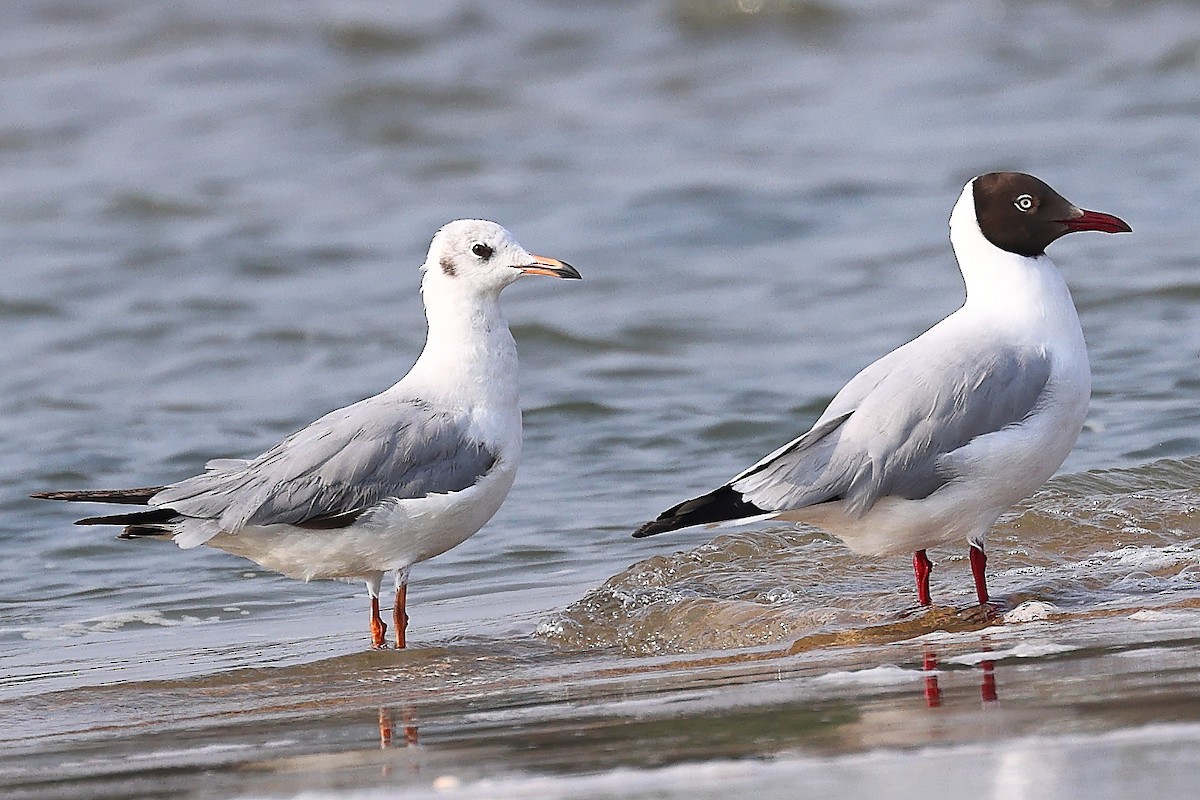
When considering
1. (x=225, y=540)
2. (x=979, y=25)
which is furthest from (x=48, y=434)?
(x=979, y=25)

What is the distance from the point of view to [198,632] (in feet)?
22.6

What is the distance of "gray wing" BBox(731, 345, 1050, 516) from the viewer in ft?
18.3

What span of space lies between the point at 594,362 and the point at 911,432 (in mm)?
6067

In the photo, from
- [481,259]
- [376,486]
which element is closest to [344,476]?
[376,486]

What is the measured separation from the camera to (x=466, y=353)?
6402mm

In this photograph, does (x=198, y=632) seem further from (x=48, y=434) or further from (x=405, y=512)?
(x=48, y=434)

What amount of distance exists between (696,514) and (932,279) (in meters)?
7.38

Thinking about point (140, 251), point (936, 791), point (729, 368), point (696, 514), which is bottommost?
point (936, 791)

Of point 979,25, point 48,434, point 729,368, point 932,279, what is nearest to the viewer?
point 48,434

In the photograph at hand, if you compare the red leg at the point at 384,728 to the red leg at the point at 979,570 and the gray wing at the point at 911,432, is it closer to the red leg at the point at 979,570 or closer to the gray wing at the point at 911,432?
the gray wing at the point at 911,432

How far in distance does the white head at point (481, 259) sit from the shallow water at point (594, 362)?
1.13 meters

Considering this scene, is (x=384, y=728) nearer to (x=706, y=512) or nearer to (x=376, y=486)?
(x=706, y=512)

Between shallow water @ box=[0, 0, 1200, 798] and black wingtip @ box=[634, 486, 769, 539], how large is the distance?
0.40 meters

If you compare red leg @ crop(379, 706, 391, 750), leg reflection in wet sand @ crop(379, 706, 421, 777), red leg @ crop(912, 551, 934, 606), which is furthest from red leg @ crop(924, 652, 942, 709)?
red leg @ crop(379, 706, 391, 750)
